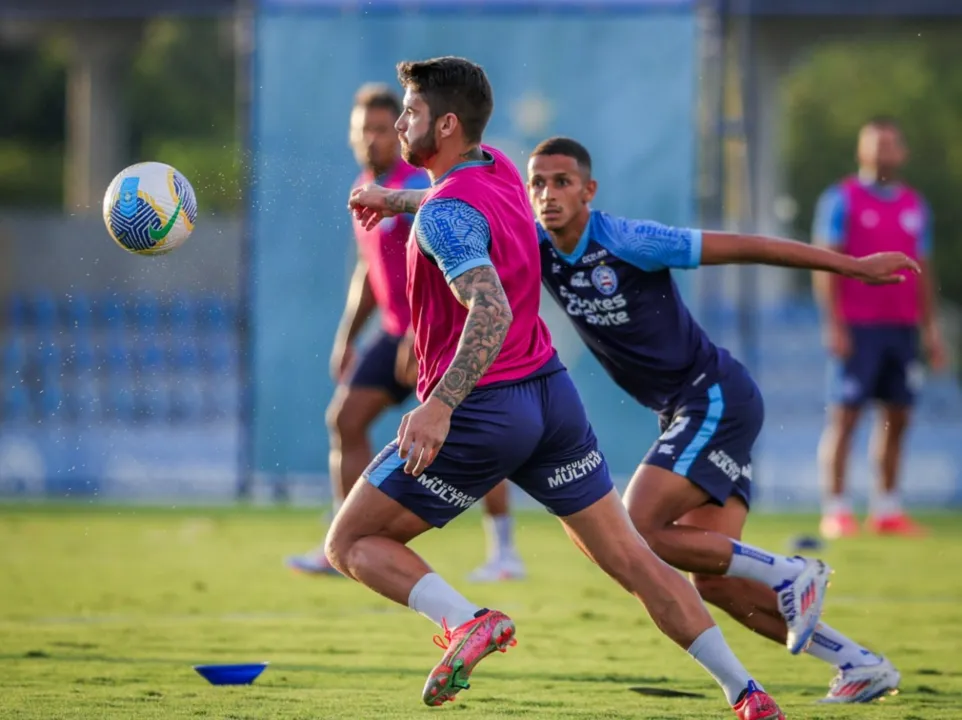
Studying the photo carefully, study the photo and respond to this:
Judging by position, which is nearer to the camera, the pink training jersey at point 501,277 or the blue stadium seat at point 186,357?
the pink training jersey at point 501,277

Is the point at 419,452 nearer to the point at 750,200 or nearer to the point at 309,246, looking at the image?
the point at 309,246

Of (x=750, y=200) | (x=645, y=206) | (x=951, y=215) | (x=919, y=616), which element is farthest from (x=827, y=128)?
(x=919, y=616)

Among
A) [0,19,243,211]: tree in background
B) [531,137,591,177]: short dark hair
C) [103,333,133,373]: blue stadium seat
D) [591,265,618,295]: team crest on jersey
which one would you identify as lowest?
[103,333,133,373]: blue stadium seat

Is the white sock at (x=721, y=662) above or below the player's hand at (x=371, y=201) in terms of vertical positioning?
below

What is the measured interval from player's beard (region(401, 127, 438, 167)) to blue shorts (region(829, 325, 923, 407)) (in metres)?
8.03

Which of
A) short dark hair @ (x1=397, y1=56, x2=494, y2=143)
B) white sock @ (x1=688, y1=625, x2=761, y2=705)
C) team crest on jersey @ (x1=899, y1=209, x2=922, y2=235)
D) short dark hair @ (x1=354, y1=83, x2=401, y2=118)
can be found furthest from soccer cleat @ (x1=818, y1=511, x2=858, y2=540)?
short dark hair @ (x1=397, y1=56, x2=494, y2=143)

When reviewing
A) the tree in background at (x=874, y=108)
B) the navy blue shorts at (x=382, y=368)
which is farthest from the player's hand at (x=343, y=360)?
the tree in background at (x=874, y=108)

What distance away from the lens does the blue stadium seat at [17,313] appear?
66.8ft

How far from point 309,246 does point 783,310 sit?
6.49 m

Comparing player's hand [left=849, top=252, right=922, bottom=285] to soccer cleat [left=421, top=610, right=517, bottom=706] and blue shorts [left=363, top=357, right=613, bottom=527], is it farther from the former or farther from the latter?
soccer cleat [left=421, top=610, right=517, bottom=706]

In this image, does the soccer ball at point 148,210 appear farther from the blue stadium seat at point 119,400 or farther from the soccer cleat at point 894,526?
the blue stadium seat at point 119,400

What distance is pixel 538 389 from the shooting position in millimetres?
5117

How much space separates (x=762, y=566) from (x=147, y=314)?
14.9 m

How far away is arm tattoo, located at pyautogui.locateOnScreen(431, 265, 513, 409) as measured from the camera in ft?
15.2
